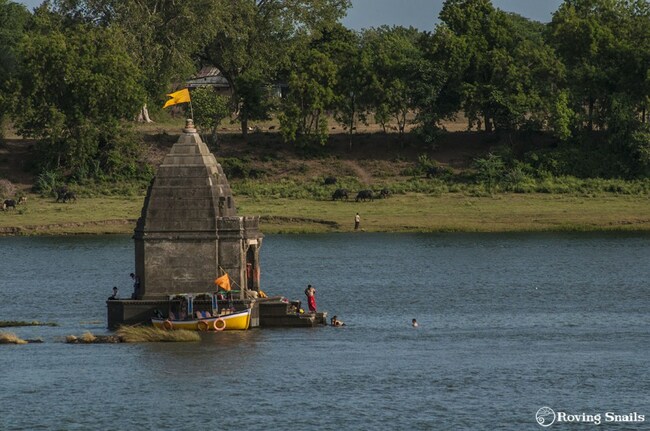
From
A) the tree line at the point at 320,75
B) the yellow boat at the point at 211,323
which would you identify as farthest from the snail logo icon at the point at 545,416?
the tree line at the point at 320,75

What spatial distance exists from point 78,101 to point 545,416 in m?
86.9

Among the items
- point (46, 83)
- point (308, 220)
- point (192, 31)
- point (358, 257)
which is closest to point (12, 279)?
point (358, 257)

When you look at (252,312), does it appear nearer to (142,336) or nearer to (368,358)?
(142,336)

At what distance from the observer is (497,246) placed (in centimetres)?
10888

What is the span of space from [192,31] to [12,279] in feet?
188

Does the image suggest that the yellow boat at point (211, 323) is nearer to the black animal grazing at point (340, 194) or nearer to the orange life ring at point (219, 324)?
the orange life ring at point (219, 324)

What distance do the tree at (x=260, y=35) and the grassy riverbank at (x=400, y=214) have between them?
24314mm

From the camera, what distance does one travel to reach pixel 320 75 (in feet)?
466

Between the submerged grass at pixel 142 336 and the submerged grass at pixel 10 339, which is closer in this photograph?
the submerged grass at pixel 142 336

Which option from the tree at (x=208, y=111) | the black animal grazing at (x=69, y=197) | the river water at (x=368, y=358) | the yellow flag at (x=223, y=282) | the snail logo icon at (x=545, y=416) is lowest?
the snail logo icon at (x=545, y=416)

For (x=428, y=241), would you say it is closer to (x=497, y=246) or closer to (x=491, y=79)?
(x=497, y=246)

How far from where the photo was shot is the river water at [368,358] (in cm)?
5475

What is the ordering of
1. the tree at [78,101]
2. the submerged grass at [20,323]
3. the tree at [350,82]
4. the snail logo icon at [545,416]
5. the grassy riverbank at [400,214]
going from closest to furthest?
the snail logo icon at [545,416], the submerged grass at [20,323], the grassy riverbank at [400,214], the tree at [78,101], the tree at [350,82]

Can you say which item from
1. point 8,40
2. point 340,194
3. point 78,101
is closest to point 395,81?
point 340,194
